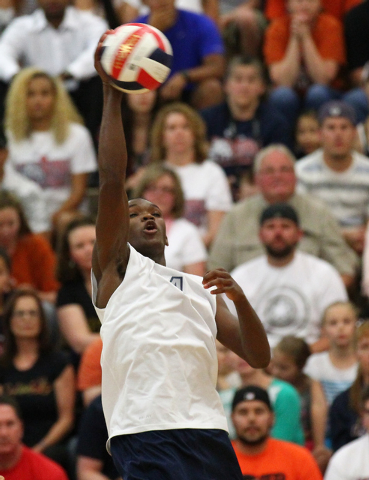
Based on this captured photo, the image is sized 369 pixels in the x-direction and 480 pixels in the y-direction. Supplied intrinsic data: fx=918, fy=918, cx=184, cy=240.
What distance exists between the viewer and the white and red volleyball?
13.0ft

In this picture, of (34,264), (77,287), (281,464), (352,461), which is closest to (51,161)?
(34,264)

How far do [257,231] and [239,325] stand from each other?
4.11 m

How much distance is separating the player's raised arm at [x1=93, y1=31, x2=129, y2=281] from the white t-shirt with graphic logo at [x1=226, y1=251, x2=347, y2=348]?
3.67 metres

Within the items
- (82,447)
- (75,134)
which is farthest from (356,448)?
(75,134)

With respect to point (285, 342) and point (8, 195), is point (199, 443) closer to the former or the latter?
point (285, 342)

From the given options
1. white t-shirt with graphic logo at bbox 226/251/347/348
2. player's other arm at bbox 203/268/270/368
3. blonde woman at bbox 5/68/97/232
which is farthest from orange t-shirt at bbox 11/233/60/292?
player's other arm at bbox 203/268/270/368

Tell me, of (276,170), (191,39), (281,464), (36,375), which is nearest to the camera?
(281,464)

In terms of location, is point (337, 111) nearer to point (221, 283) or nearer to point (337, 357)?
point (337, 357)

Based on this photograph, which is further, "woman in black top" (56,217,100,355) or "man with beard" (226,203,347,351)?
"man with beard" (226,203,347,351)

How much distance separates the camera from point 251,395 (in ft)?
19.9

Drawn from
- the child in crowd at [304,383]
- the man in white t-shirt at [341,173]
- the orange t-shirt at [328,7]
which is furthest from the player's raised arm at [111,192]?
the orange t-shirt at [328,7]

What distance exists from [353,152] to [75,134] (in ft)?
9.08

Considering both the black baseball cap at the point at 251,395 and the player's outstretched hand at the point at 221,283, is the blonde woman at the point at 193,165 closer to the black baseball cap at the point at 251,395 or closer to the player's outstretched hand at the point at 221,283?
the black baseball cap at the point at 251,395

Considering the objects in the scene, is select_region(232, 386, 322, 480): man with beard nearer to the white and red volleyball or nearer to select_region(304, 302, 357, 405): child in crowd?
select_region(304, 302, 357, 405): child in crowd
